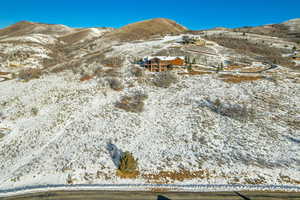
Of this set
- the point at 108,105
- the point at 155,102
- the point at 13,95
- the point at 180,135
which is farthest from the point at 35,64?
the point at 180,135

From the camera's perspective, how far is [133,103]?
86.0ft

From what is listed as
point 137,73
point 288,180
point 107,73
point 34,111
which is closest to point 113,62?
point 107,73

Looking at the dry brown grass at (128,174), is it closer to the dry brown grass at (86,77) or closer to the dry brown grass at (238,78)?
the dry brown grass at (238,78)

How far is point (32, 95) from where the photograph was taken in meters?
30.1

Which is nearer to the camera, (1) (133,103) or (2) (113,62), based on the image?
(1) (133,103)

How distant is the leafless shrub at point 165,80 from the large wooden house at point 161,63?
4.38m

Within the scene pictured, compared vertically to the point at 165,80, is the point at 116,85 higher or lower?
lower

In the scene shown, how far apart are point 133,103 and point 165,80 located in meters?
9.81

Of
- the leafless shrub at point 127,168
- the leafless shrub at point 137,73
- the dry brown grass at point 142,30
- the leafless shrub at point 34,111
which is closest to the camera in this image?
the leafless shrub at point 127,168

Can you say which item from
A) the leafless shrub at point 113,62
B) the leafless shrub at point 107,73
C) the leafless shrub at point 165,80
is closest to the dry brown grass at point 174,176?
the leafless shrub at point 165,80

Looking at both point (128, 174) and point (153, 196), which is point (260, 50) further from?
point (153, 196)

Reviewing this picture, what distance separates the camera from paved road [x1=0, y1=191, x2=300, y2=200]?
12.3 meters

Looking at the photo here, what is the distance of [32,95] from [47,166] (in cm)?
2023

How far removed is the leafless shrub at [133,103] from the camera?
2479 cm
